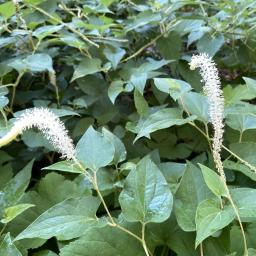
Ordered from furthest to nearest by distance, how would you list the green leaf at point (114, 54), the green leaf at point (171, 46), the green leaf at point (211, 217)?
the green leaf at point (171, 46) < the green leaf at point (114, 54) < the green leaf at point (211, 217)

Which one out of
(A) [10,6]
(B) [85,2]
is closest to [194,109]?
(A) [10,6]

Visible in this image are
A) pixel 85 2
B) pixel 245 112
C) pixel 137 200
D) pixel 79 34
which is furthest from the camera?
pixel 85 2

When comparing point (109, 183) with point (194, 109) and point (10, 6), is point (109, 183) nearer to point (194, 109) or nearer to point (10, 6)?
point (194, 109)

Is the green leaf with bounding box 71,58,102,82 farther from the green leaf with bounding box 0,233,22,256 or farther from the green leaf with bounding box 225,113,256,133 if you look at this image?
the green leaf with bounding box 0,233,22,256

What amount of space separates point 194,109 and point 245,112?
0.39 ft

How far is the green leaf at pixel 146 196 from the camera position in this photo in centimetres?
84

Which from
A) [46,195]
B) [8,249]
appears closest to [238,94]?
[46,195]

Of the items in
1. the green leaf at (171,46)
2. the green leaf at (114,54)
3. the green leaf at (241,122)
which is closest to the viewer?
the green leaf at (241,122)

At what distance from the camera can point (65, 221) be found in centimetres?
84

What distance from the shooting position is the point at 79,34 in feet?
4.76

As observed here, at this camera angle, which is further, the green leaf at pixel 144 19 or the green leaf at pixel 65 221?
the green leaf at pixel 144 19

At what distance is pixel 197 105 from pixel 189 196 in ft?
0.92

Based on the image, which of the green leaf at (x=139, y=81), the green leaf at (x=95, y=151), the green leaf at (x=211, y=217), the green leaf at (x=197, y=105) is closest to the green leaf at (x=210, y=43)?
the green leaf at (x=139, y=81)

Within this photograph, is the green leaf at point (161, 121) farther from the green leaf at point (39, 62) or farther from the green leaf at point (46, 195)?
the green leaf at point (39, 62)
